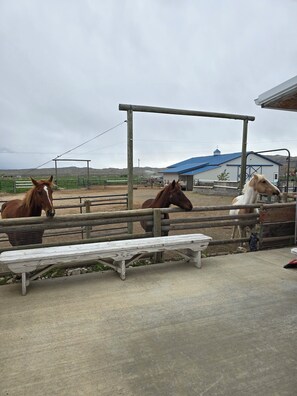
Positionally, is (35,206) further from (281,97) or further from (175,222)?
(281,97)

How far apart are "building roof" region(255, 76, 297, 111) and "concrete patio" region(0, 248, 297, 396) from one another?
234cm

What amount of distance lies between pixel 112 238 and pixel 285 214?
129 inches

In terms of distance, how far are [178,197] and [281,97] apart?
2.05 meters

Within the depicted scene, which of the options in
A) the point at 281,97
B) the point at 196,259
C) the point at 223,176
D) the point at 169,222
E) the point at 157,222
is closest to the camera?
the point at 281,97

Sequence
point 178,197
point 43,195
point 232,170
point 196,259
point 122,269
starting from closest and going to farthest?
point 122,269, point 43,195, point 196,259, point 178,197, point 232,170

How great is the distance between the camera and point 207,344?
2.14m

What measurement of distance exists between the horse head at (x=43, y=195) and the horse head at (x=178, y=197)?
6.32 feet

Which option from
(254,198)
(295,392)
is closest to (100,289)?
(295,392)

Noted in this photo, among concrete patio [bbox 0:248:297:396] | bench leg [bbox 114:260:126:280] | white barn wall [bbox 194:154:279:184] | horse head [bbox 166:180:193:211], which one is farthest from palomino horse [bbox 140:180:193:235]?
white barn wall [bbox 194:154:279:184]

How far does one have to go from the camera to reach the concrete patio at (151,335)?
1755 mm

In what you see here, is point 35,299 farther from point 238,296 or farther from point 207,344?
point 238,296

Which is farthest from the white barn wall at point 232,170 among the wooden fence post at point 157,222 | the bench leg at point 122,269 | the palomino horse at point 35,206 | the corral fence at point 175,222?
the bench leg at point 122,269

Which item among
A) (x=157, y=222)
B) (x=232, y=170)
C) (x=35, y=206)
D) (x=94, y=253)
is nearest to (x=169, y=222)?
(x=157, y=222)

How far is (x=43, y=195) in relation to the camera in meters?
3.80
